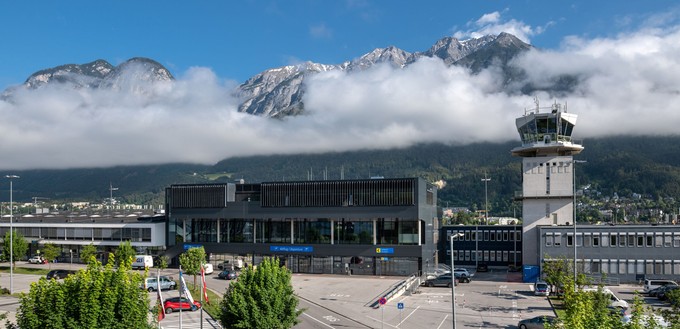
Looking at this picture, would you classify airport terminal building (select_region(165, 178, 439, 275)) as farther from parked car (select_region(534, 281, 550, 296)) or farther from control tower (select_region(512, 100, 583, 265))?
parked car (select_region(534, 281, 550, 296))

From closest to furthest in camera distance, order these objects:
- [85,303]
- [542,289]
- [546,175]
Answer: [85,303] < [542,289] < [546,175]

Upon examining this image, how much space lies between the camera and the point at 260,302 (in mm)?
37938

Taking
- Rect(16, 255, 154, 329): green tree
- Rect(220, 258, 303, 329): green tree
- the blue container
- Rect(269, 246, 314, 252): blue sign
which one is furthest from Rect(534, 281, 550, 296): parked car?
Rect(16, 255, 154, 329): green tree

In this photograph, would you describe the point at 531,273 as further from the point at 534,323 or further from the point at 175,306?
the point at 175,306

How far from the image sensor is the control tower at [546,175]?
89000 mm

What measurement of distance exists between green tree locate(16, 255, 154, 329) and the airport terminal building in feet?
216

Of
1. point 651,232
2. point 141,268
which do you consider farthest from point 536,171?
point 141,268

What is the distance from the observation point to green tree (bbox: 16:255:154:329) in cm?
2550

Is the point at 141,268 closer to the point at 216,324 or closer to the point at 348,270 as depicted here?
the point at 348,270

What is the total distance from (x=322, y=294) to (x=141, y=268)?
123ft

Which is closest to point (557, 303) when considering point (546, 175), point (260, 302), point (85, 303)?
point (546, 175)

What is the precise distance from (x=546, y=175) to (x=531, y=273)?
1539cm

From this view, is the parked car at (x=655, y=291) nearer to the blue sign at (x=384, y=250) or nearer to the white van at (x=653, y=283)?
the white van at (x=653, y=283)

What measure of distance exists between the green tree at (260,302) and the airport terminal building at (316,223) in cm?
5259
